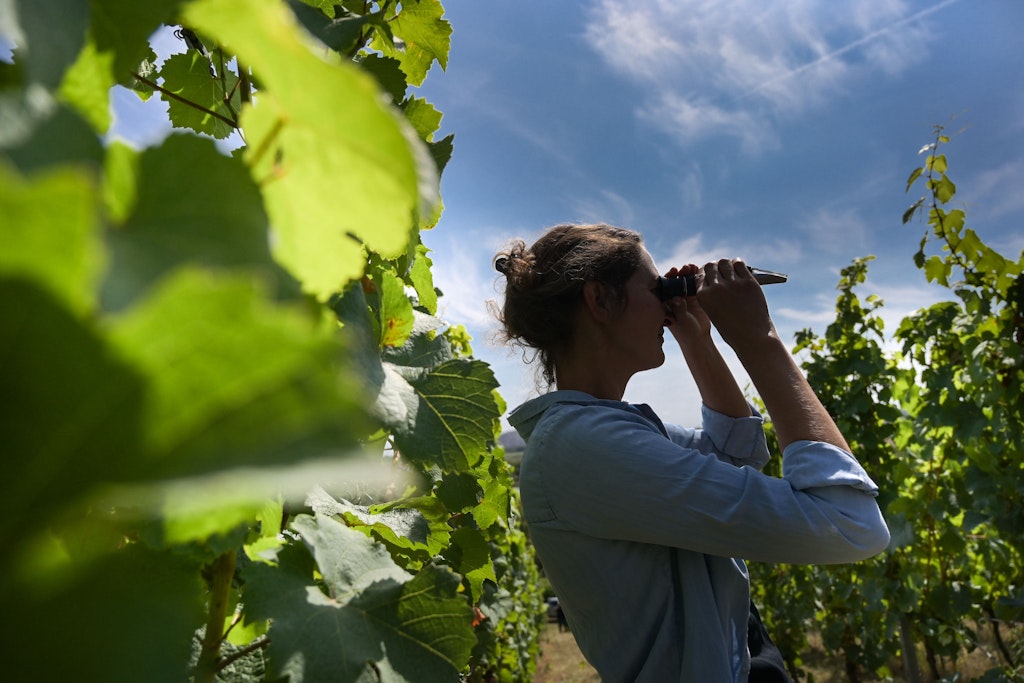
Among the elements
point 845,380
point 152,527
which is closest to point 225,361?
point 152,527

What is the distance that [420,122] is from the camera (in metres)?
0.95

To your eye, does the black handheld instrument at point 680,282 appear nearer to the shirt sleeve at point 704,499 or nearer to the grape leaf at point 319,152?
the shirt sleeve at point 704,499

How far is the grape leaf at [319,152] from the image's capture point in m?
0.24

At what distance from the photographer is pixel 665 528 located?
1.53 meters

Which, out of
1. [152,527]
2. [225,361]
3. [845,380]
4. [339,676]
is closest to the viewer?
[225,361]

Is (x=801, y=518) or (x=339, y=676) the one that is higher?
(x=801, y=518)

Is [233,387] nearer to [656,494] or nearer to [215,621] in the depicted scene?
[215,621]

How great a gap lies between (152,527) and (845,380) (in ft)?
22.6

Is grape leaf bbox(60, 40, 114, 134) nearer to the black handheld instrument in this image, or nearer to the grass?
the black handheld instrument

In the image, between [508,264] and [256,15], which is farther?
[508,264]

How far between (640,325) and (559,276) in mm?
311

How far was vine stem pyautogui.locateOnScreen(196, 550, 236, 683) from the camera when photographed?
0.52m

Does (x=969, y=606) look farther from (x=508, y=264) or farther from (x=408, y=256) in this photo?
(x=408, y=256)

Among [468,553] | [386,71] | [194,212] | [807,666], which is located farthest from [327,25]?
[807,666]
